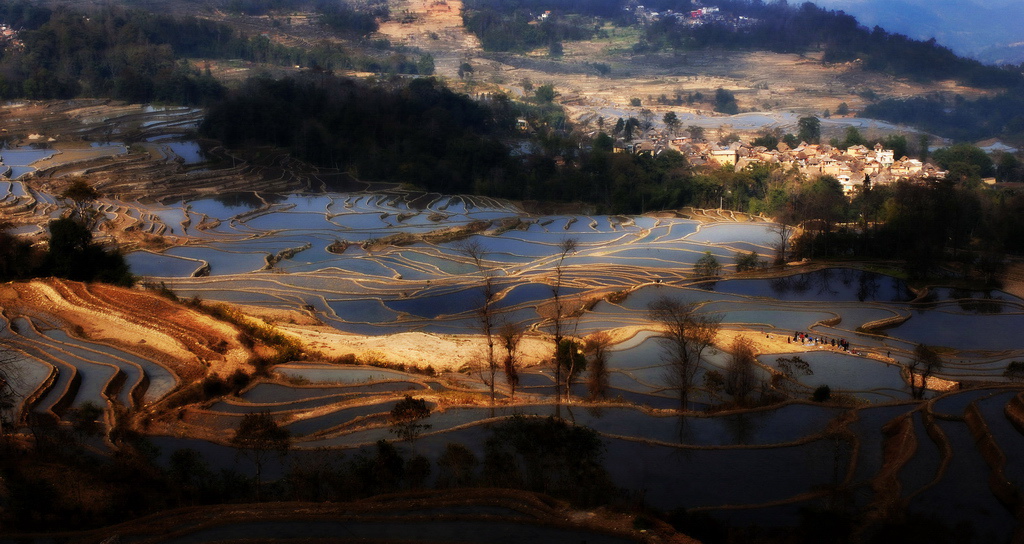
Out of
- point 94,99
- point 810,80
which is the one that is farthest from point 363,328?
point 810,80

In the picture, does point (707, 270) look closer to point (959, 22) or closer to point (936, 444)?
point (936, 444)

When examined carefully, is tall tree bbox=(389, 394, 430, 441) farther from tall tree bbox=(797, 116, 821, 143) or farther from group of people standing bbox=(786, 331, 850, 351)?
tall tree bbox=(797, 116, 821, 143)

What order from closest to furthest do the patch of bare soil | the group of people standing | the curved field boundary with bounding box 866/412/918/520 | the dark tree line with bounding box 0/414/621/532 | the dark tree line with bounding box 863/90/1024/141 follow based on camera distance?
the dark tree line with bounding box 0/414/621/532 → the curved field boundary with bounding box 866/412/918/520 → the patch of bare soil → the group of people standing → the dark tree line with bounding box 863/90/1024/141

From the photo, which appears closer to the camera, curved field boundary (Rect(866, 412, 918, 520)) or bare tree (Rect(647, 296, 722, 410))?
curved field boundary (Rect(866, 412, 918, 520))

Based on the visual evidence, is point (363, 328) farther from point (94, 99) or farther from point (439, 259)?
point (94, 99)

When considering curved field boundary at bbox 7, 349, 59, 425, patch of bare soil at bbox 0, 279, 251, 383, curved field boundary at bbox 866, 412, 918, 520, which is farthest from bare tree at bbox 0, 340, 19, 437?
curved field boundary at bbox 866, 412, 918, 520

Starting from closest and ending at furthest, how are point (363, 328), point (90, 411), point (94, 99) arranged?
1. point (90, 411)
2. point (363, 328)
3. point (94, 99)
